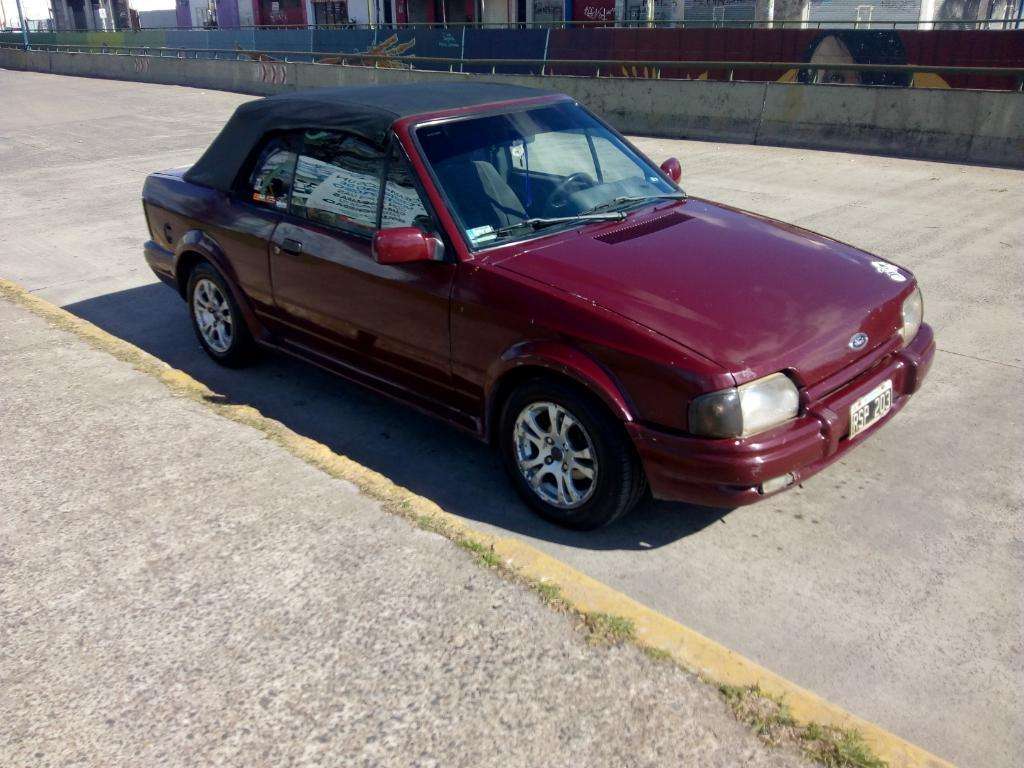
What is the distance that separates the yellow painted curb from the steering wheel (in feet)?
4.91

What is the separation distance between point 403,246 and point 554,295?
0.72m

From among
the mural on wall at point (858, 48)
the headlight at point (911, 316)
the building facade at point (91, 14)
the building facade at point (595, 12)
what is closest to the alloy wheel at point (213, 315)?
the headlight at point (911, 316)

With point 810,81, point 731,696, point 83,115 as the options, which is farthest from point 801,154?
point 83,115

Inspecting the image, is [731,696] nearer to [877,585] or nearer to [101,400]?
[877,585]

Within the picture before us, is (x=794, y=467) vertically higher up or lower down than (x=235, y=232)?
lower down

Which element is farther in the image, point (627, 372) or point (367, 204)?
point (367, 204)

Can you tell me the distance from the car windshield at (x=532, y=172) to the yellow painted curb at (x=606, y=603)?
120 cm

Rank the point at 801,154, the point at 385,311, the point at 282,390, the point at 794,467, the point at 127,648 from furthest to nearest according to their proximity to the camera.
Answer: the point at 801,154 < the point at 282,390 < the point at 385,311 < the point at 794,467 < the point at 127,648

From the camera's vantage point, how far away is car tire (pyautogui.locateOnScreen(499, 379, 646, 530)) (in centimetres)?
359

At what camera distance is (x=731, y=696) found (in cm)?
280

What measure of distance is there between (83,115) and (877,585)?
21935 mm

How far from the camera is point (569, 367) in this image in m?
3.57

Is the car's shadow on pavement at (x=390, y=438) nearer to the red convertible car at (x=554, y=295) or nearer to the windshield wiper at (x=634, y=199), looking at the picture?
the red convertible car at (x=554, y=295)

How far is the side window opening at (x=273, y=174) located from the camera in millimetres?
5016
